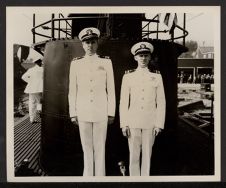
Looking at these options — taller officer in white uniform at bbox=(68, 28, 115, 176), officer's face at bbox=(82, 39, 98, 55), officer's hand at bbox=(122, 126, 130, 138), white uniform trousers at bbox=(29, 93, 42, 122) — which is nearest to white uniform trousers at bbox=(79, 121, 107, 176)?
taller officer in white uniform at bbox=(68, 28, 115, 176)

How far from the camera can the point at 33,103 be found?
447 centimetres

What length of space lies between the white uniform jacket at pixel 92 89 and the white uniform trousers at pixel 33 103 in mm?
343

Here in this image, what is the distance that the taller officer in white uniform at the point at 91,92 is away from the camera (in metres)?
4.39

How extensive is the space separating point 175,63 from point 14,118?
5.78ft

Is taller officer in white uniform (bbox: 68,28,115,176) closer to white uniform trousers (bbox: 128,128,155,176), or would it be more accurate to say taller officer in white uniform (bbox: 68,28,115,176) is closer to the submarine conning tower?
the submarine conning tower

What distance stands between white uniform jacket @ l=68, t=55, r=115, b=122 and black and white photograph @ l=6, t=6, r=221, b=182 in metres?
0.01

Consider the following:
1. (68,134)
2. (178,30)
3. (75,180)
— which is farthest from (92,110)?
(178,30)

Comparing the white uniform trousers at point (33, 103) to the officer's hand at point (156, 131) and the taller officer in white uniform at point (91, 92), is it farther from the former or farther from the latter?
the officer's hand at point (156, 131)

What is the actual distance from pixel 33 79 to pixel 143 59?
45.6 inches

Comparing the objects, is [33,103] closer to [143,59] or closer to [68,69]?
[68,69]

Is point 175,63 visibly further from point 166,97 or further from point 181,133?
point 181,133

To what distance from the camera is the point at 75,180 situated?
4.47 metres

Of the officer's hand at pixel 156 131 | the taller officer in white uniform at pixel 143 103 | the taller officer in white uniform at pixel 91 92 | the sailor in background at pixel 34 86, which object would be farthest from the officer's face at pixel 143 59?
the sailor in background at pixel 34 86

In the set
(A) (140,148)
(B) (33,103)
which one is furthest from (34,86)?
(A) (140,148)
